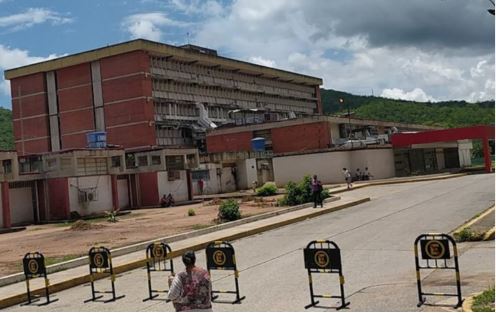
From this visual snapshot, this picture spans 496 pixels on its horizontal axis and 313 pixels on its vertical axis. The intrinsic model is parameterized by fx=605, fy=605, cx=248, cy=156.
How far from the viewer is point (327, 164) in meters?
57.0

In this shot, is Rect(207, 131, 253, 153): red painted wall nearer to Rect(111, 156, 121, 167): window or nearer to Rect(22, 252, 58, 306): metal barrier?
Rect(111, 156, 121, 167): window

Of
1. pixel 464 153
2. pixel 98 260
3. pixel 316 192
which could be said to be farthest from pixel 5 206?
pixel 464 153

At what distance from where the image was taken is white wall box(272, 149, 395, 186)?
56.9 metres

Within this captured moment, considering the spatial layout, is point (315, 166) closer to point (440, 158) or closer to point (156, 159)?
point (156, 159)

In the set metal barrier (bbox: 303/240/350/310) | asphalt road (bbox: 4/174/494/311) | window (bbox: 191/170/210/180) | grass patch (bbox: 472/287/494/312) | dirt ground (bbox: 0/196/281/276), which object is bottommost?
asphalt road (bbox: 4/174/494/311)


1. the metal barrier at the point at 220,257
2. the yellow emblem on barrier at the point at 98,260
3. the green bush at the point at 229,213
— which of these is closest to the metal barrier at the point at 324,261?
the metal barrier at the point at 220,257

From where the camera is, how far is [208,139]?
71312mm

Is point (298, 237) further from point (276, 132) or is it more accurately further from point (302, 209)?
point (276, 132)

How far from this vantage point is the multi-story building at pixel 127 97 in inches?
2613

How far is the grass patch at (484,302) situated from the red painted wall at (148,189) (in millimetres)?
38780

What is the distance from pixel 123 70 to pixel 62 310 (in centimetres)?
5712

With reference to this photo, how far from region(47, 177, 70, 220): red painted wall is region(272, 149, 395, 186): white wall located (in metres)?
24.6

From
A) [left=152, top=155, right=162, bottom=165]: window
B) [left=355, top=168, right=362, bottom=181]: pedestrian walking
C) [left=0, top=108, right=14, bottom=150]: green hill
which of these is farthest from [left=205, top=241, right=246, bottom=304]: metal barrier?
[left=0, top=108, right=14, bottom=150]: green hill

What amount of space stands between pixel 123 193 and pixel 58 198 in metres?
6.95
